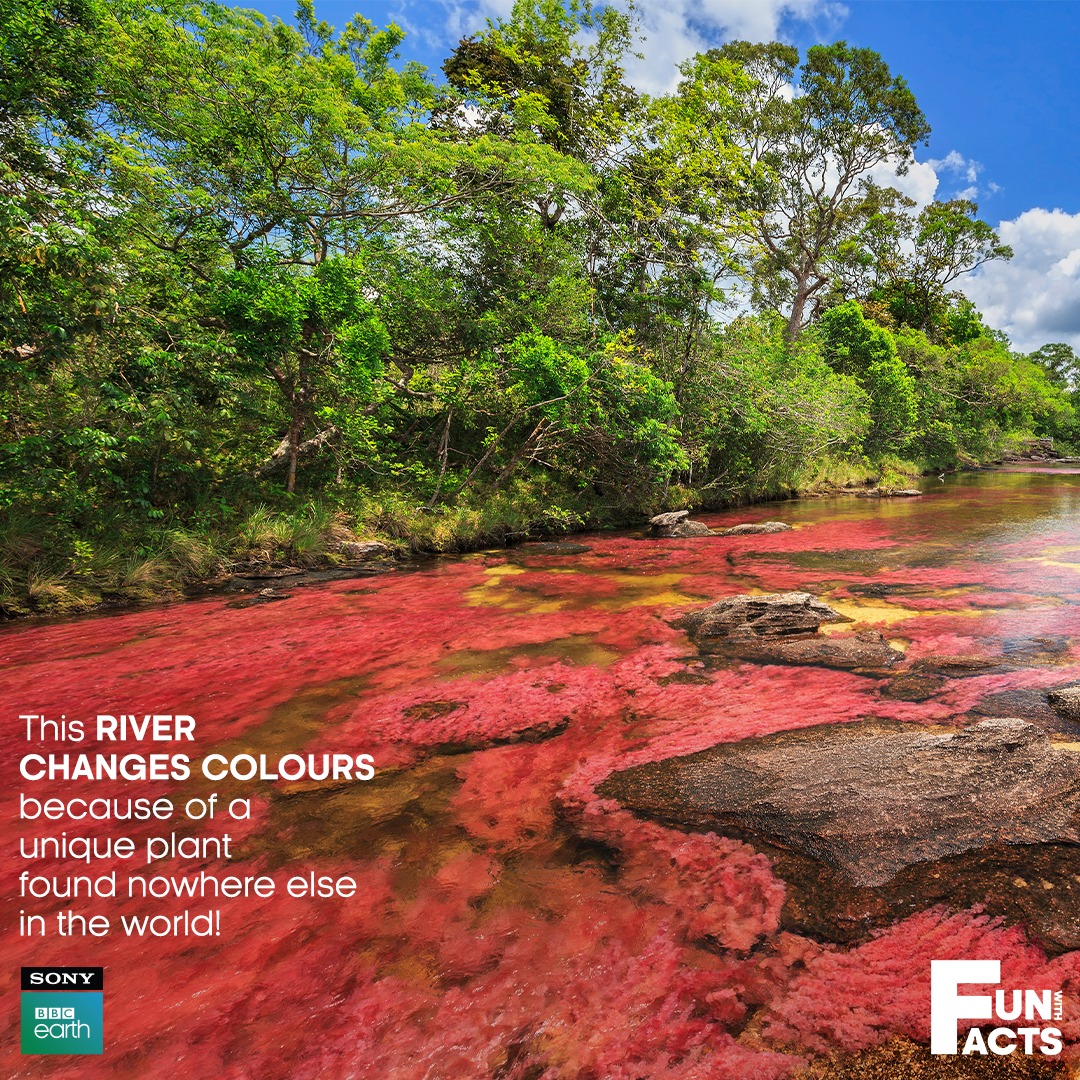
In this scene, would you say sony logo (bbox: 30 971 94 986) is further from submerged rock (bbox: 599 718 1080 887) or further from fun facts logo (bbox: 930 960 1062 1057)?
fun facts logo (bbox: 930 960 1062 1057)

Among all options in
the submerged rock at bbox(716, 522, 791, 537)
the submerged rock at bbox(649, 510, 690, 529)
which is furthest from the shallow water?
the submerged rock at bbox(649, 510, 690, 529)

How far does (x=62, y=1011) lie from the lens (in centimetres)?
194

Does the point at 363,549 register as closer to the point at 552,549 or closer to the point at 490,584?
the point at 490,584

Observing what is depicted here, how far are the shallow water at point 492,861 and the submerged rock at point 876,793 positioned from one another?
23 cm

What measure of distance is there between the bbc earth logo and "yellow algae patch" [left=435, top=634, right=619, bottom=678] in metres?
3.08

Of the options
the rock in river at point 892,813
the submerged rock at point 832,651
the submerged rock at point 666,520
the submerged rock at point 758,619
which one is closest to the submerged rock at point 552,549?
the submerged rock at point 666,520

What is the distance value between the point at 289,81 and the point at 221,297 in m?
4.58

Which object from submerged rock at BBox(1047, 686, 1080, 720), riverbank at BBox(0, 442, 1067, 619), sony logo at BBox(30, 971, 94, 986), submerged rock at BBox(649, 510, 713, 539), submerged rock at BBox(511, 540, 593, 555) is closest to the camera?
sony logo at BBox(30, 971, 94, 986)

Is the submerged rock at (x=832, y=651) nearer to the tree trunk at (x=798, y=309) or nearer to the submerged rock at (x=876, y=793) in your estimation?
the submerged rock at (x=876, y=793)

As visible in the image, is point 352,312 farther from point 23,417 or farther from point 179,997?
point 179,997

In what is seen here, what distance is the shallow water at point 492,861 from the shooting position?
1793mm

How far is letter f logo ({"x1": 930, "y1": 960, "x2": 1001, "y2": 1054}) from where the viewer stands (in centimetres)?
173

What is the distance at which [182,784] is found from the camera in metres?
3.36

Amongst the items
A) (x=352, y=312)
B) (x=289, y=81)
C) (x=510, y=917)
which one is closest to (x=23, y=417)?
(x=352, y=312)
